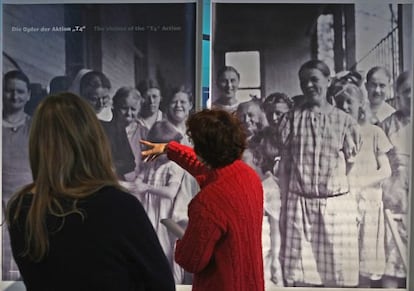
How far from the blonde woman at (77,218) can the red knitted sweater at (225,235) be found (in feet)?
1.32

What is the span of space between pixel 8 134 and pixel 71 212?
177 centimetres

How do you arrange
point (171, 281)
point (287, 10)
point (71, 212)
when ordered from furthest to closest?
point (287, 10) → point (171, 281) → point (71, 212)

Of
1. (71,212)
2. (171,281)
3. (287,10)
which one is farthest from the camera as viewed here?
(287,10)

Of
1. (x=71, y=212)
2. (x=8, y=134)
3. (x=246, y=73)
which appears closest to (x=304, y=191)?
(x=246, y=73)

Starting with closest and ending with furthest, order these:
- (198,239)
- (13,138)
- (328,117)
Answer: (198,239) → (328,117) → (13,138)

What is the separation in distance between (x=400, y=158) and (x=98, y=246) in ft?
6.22

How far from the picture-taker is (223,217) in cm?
165

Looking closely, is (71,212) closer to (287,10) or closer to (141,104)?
(141,104)

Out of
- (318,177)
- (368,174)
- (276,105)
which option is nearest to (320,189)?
(318,177)

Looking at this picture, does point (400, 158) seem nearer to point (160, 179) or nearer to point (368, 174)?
point (368, 174)

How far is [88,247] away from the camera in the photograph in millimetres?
1194

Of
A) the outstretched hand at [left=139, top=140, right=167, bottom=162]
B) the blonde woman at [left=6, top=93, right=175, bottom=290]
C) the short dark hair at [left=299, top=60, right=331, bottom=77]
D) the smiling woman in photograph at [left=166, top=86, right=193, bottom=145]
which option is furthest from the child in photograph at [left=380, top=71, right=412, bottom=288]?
the blonde woman at [left=6, top=93, right=175, bottom=290]

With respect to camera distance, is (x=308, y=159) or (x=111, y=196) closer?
(x=111, y=196)

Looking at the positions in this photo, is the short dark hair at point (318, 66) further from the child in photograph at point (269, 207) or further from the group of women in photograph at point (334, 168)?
the child in photograph at point (269, 207)
